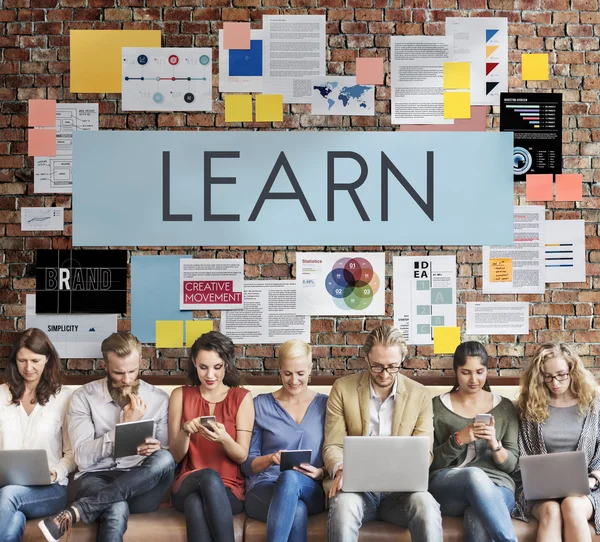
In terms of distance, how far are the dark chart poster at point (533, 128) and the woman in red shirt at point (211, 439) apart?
2.10 metres

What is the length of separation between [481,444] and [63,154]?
2.88m

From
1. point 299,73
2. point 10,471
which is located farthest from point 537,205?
point 10,471

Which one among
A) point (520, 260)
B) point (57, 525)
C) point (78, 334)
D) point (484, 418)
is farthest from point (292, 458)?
point (520, 260)

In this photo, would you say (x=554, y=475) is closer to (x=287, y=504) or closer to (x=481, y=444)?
(x=481, y=444)

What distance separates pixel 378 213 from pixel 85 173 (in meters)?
1.76

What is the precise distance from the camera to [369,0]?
13.1ft

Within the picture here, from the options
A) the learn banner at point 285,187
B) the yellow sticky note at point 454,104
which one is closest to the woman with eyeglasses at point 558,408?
the learn banner at point 285,187

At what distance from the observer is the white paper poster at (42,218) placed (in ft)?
13.0

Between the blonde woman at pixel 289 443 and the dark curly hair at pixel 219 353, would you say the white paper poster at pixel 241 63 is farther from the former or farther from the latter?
the blonde woman at pixel 289 443

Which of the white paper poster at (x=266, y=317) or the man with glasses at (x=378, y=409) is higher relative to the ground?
the white paper poster at (x=266, y=317)

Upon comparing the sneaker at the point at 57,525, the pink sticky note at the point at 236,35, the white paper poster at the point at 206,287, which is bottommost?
the sneaker at the point at 57,525

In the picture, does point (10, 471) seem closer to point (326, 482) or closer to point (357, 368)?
point (326, 482)

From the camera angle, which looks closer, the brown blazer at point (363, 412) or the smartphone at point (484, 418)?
the smartphone at point (484, 418)

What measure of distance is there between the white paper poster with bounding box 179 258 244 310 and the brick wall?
82mm
